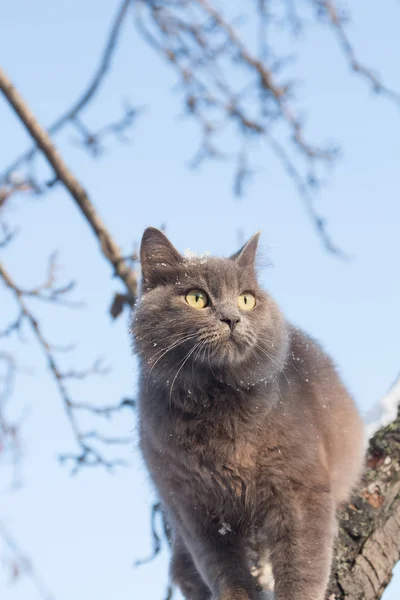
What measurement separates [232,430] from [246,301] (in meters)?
0.45

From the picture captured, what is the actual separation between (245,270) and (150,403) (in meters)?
0.59

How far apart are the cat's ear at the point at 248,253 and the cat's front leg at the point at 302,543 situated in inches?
32.0

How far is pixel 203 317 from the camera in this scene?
211 cm

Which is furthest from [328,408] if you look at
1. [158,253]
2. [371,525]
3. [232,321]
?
[158,253]

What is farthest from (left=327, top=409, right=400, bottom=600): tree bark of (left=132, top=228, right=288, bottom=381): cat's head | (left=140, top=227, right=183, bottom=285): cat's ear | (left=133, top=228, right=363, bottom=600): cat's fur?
(left=140, top=227, right=183, bottom=285): cat's ear

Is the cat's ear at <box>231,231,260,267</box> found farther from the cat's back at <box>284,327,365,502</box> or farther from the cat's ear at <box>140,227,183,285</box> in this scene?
the cat's back at <box>284,327,365,502</box>

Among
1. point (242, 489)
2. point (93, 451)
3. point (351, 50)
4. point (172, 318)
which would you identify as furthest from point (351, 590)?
point (351, 50)

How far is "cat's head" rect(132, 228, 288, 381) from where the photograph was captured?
209 centimetres

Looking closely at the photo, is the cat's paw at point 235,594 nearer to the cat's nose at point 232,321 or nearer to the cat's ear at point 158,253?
the cat's nose at point 232,321

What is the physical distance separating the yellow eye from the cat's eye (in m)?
0.13

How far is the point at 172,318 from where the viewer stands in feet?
7.09

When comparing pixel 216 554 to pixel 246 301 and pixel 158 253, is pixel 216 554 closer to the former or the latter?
pixel 246 301

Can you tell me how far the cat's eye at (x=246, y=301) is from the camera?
87.9 inches

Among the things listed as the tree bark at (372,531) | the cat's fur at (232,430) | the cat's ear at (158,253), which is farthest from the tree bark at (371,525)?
the cat's ear at (158,253)
